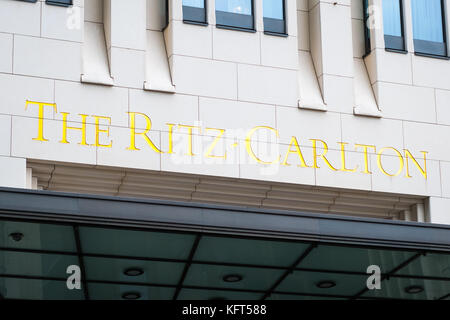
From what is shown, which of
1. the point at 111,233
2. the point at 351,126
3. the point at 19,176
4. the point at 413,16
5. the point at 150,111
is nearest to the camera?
the point at 111,233

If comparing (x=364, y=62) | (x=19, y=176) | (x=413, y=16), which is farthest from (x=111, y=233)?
(x=413, y=16)

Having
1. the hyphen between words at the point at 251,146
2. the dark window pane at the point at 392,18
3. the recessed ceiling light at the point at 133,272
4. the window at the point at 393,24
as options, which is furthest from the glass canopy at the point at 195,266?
the dark window pane at the point at 392,18

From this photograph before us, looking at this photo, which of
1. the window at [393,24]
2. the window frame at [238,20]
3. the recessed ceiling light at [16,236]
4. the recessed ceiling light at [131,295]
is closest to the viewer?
the recessed ceiling light at [16,236]

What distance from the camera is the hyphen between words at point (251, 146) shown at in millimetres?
19594

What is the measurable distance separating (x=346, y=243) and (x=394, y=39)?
7041 millimetres

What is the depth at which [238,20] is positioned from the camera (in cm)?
2166

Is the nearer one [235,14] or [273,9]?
[235,14]

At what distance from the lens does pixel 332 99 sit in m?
21.8

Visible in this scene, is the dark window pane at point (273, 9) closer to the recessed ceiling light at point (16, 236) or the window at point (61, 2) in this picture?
the window at point (61, 2)

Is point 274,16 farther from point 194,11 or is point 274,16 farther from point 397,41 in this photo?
point 397,41

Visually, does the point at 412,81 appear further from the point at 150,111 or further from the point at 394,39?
the point at 150,111

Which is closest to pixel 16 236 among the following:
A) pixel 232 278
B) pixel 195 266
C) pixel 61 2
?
pixel 195 266

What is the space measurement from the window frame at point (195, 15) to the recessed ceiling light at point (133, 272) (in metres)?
5.19

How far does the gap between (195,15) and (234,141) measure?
2790 mm
